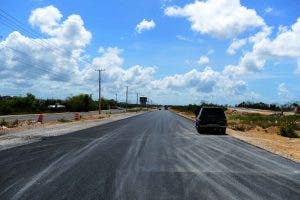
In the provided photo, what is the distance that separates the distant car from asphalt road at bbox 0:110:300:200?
14482 mm

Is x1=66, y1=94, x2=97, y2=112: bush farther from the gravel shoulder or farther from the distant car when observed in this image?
the distant car

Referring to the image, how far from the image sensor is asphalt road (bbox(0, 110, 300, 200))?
1069 cm

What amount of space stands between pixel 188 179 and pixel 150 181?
1072mm

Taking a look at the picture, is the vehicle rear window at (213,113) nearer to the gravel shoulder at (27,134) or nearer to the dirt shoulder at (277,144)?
the dirt shoulder at (277,144)

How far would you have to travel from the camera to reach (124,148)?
21953 millimetres

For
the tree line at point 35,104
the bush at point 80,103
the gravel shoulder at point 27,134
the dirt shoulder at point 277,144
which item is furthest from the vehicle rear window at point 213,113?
the bush at point 80,103

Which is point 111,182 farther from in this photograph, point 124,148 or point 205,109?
point 205,109

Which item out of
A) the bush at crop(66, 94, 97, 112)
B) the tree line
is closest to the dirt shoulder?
the tree line

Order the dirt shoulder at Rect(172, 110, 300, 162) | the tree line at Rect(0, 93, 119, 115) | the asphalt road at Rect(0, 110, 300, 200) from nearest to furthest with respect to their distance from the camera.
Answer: the asphalt road at Rect(0, 110, 300, 200), the dirt shoulder at Rect(172, 110, 300, 162), the tree line at Rect(0, 93, 119, 115)

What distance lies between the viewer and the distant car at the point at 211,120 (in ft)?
117

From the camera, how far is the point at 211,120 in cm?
3569

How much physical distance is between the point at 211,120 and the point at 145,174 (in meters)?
22.5

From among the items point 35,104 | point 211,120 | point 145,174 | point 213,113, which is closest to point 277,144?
point 211,120

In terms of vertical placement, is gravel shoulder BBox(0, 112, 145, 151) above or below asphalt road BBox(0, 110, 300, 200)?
above
